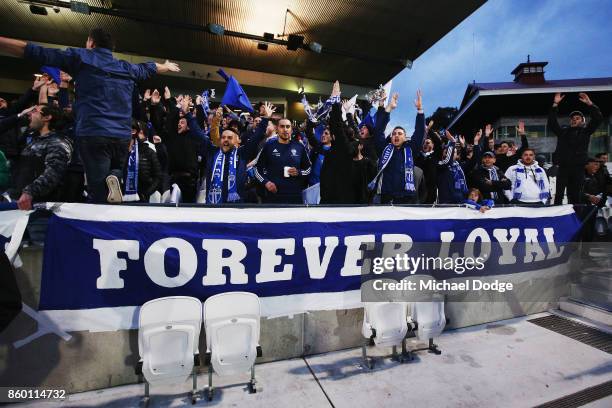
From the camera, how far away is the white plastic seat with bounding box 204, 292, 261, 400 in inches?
113

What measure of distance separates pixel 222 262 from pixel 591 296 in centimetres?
576

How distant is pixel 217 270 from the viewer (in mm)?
3205

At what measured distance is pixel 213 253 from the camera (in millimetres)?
3197

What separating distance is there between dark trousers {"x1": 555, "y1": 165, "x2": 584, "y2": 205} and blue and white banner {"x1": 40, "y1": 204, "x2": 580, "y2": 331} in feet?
11.7

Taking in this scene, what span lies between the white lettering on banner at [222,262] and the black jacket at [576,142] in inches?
267

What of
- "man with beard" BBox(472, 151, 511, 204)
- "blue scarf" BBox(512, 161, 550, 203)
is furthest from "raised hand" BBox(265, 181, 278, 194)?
"blue scarf" BBox(512, 161, 550, 203)

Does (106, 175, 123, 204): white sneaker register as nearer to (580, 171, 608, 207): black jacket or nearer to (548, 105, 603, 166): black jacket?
(548, 105, 603, 166): black jacket

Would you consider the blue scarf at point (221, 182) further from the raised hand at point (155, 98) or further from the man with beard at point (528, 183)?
the man with beard at point (528, 183)

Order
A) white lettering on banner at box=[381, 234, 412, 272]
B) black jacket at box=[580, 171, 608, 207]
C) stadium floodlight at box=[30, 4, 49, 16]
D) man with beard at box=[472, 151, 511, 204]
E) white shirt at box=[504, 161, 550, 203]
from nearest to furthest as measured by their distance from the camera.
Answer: white lettering on banner at box=[381, 234, 412, 272] < white shirt at box=[504, 161, 550, 203] < man with beard at box=[472, 151, 511, 204] < black jacket at box=[580, 171, 608, 207] < stadium floodlight at box=[30, 4, 49, 16]

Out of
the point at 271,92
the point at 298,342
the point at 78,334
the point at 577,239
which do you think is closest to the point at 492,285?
the point at 577,239

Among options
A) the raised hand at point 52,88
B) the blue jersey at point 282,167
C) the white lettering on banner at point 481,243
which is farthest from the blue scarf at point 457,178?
the raised hand at point 52,88

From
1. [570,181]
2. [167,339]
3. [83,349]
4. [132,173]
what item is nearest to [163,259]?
[167,339]

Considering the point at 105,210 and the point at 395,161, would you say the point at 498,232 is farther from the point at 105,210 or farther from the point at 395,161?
the point at 105,210

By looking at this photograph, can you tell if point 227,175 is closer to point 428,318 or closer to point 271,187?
point 271,187
